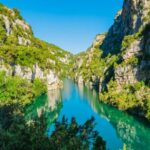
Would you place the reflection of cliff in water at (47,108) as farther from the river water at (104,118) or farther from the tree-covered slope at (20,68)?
the tree-covered slope at (20,68)

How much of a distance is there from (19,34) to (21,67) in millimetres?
37930

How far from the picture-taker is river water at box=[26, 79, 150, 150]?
52.5m

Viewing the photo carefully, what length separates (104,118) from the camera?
240 ft

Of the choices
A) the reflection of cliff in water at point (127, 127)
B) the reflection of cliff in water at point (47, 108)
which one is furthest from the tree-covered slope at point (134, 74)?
the reflection of cliff in water at point (47, 108)

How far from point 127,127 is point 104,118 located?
1032 cm

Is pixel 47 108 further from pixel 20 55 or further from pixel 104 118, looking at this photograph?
pixel 20 55

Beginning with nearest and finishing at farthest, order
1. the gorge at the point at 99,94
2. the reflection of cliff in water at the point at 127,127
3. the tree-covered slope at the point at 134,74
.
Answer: the reflection of cliff in water at the point at 127,127 < the gorge at the point at 99,94 < the tree-covered slope at the point at 134,74

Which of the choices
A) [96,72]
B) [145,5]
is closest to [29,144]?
[145,5]

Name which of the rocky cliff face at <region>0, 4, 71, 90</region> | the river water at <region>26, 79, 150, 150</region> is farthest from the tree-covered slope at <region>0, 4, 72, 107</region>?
the river water at <region>26, 79, 150, 150</region>

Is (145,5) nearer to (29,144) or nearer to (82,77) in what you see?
(82,77)

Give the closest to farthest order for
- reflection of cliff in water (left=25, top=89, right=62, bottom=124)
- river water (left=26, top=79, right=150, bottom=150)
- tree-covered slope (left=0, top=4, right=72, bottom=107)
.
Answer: river water (left=26, top=79, right=150, bottom=150)
reflection of cliff in water (left=25, top=89, right=62, bottom=124)
tree-covered slope (left=0, top=4, right=72, bottom=107)

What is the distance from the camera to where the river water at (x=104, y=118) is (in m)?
52.5

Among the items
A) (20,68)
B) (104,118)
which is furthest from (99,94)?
(104,118)

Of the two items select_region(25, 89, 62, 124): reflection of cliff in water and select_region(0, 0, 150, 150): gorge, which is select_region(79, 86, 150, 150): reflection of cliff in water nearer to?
select_region(0, 0, 150, 150): gorge
